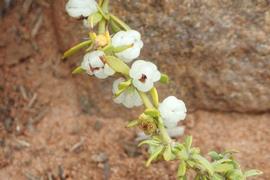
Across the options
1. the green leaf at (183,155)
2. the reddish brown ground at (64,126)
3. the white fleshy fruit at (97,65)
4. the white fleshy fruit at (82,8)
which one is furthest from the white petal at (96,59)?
the reddish brown ground at (64,126)

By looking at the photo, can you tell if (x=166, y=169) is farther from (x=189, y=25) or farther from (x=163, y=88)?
(x=189, y=25)

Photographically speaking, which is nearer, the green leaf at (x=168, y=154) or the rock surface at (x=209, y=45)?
the green leaf at (x=168, y=154)

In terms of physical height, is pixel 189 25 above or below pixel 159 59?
above

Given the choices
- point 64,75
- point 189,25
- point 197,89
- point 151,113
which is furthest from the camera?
point 64,75

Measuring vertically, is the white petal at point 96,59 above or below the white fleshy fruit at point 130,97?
above

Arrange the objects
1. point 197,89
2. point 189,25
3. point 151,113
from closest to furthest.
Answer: point 151,113
point 189,25
point 197,89

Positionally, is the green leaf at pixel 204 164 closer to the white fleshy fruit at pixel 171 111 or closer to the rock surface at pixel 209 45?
the white fleshy fruit at pixel 171 111

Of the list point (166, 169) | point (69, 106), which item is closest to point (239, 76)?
point (166, 169)
